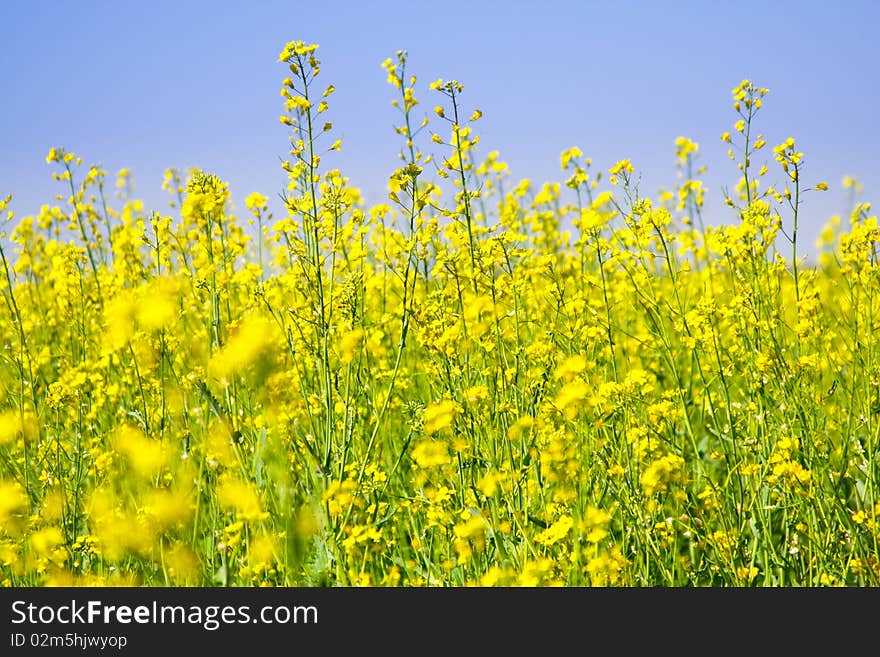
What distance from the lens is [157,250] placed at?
2619mm

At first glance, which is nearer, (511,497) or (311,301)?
(511,497)

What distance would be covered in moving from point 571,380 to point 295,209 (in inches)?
34.2

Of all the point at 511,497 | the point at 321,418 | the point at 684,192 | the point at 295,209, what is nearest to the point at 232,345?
the point at 295,209

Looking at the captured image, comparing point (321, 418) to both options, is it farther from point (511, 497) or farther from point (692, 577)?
point (692, 577)

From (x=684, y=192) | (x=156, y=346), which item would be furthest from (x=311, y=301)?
(x=684, y=192)

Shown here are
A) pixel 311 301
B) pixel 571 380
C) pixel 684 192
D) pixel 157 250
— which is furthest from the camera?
pixel 684 192

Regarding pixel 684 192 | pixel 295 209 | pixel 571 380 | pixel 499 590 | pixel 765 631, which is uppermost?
pixel 684 192

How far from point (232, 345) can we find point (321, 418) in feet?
3.62

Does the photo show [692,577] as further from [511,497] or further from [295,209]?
[295,209]

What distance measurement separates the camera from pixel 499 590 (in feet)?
4.79

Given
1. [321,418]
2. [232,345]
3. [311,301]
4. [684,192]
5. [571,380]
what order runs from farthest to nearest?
[684,192] < [321,418] < [311,301] < [571,380] < [232,345]

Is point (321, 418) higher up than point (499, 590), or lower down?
higher up

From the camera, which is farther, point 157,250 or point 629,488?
point 157,250

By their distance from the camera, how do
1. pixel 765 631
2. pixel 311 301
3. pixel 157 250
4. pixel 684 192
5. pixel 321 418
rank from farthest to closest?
1. pixel 684 192
2. pixel 321 418
3. pixel 157 250
4. pixel 311 301
5. pixel 765 631
